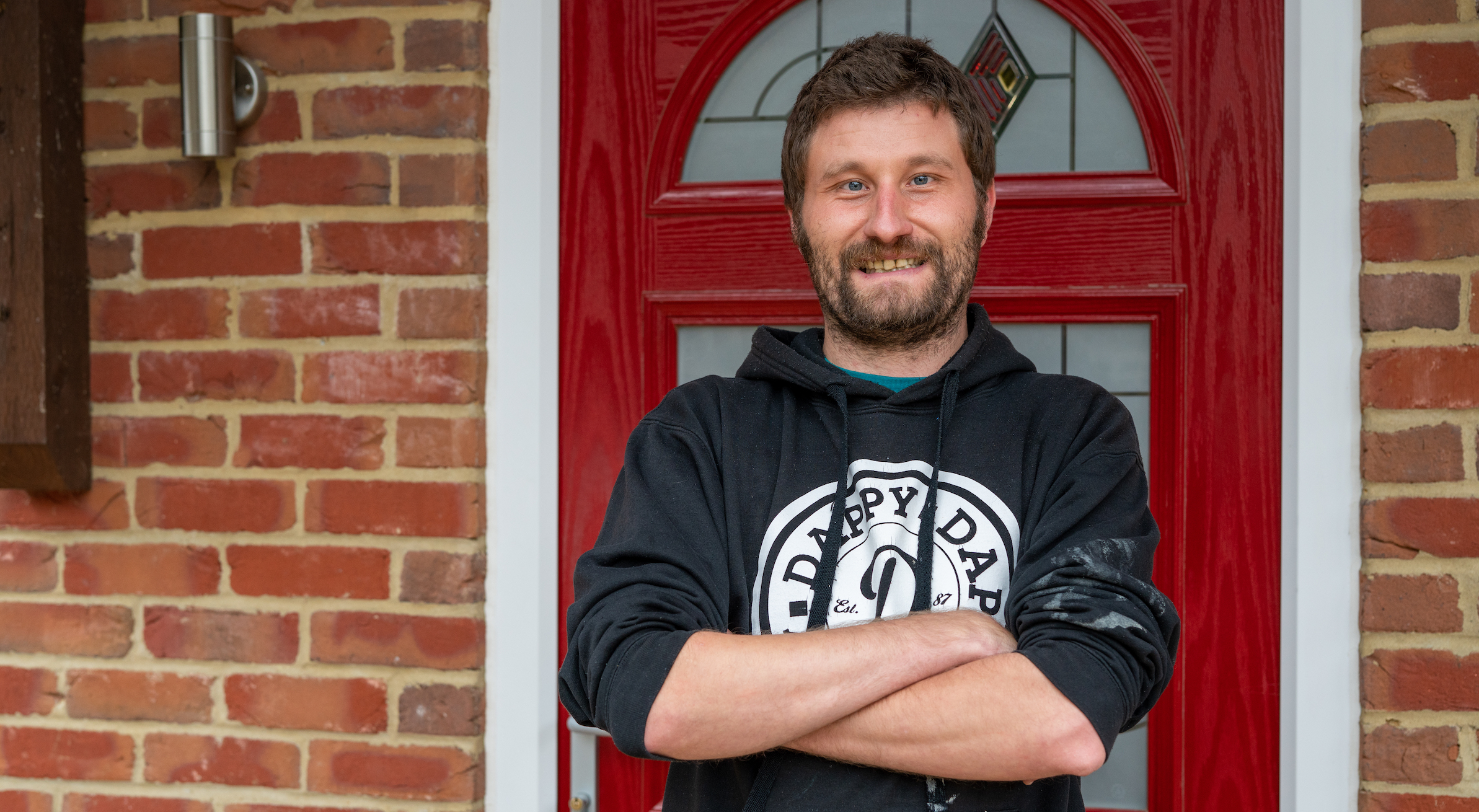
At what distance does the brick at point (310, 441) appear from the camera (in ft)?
5.16

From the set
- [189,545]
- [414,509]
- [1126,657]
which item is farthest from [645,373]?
[1126,657]

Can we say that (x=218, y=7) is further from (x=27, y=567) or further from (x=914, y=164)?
(x=914, y=164)

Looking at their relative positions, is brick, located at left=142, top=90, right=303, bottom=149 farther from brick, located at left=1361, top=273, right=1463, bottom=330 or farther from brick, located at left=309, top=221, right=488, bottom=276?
brick, located at left=1361, top=273, right=1463, bottom=330

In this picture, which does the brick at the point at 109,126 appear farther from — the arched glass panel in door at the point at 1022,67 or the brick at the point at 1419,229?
the brick at the point at 1419,229

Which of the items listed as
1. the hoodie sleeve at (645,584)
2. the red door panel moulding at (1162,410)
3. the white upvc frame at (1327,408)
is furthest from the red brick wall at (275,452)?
the white upvc frame at (1327,408)

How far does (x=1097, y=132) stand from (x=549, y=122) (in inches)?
35.1

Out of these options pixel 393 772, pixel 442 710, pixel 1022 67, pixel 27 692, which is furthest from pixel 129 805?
pixel 1022 67

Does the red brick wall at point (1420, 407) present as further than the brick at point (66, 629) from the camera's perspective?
No

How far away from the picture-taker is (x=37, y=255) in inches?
60.0

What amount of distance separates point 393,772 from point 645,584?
30.2 inches

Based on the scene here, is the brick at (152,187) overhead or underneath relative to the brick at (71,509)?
overhead

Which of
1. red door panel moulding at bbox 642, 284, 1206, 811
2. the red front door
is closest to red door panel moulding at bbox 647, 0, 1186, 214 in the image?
the red front door

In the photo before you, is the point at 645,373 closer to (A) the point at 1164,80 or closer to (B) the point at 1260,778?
(A) the point at 1164,80

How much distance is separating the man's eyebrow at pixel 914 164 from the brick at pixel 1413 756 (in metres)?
1.00
